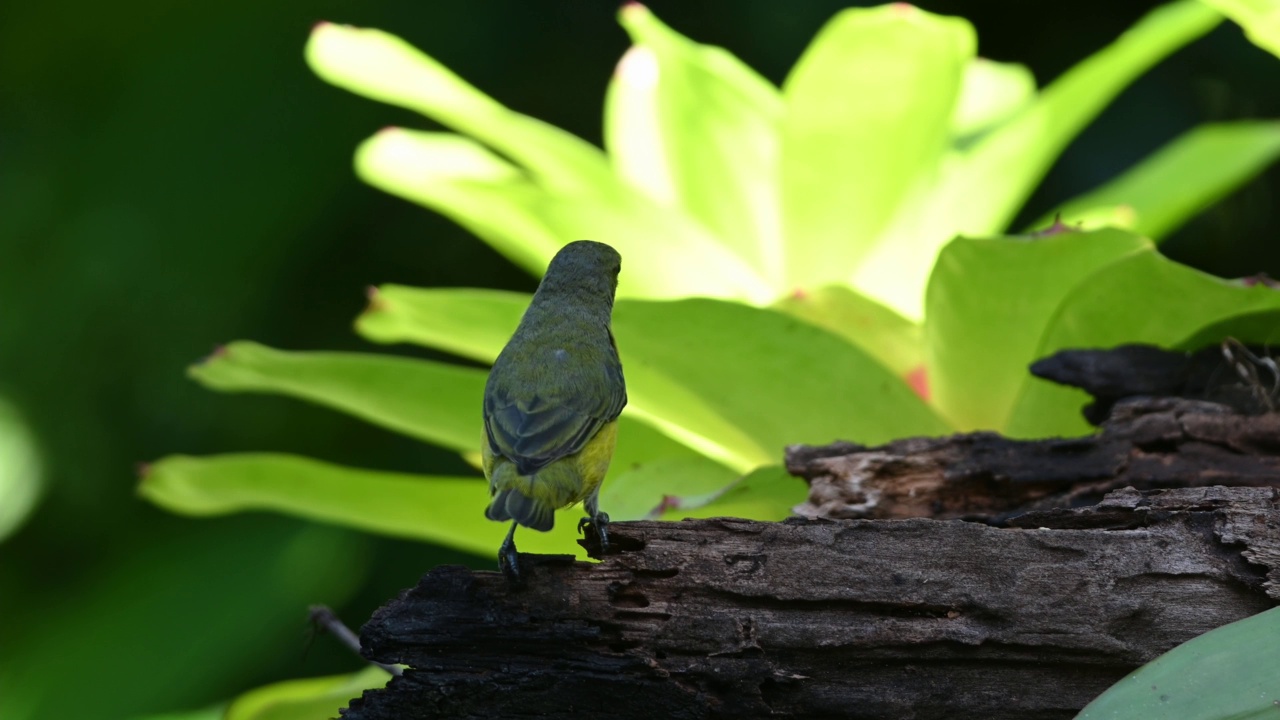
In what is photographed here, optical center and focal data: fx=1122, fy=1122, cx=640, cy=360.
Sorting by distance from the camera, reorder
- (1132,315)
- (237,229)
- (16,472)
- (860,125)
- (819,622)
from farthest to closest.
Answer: (237,229) < (16,472) < (860,125) < (1132,315) < (819,622)

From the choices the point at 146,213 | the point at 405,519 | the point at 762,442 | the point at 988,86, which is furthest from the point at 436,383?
the point at 146,213

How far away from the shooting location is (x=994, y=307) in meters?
0.76

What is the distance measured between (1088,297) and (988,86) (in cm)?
56

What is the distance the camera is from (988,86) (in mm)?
1247

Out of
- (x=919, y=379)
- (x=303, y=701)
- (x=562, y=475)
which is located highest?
(x=919, y=379)

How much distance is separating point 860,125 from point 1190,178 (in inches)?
14.0

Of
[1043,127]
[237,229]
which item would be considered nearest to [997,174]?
[1043,127]

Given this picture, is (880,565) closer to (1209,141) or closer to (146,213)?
(1209,141)

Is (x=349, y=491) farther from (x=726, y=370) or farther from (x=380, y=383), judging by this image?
(x=726, y=370)

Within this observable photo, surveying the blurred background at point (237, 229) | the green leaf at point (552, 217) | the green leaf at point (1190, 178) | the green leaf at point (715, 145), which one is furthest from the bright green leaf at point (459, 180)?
the blurred background at point (237, 229)

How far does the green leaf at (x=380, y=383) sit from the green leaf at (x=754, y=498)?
202 mm

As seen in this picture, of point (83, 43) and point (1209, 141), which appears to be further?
point (83, 43)

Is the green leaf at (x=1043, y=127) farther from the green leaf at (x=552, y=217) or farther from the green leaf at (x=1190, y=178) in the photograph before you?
the green leaf at (x=552, y=217)

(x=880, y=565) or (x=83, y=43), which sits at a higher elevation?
(x=83, y=43)
